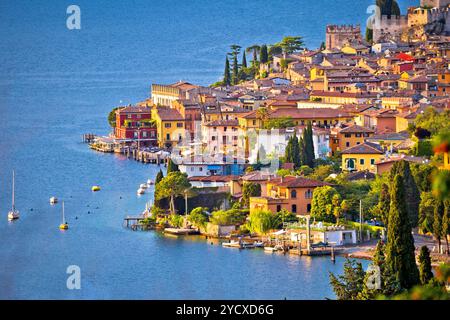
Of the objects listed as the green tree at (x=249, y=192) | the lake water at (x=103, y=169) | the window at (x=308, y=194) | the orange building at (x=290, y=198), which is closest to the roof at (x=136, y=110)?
the lake water at (x=103, y=169)

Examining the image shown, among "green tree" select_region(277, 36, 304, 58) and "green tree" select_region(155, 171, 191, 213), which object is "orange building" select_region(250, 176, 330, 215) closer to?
"green tree" select_region(155, 171, 191, 213)

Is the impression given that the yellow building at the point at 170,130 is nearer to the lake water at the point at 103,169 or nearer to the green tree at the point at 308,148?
the lake water at the point at 103,169

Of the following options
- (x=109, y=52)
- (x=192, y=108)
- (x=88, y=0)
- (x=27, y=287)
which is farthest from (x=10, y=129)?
(x=88, y=0)

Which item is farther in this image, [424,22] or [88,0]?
[88,0]

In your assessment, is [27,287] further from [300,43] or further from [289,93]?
[300,43]

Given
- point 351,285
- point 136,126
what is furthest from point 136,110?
point 351,285

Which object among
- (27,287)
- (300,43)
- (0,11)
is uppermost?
(0,11)

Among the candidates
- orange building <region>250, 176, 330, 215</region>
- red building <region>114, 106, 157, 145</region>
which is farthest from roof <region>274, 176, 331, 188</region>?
red building <region>114, 106, 157, 145</region>

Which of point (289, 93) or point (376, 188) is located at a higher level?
point (289, 93)
